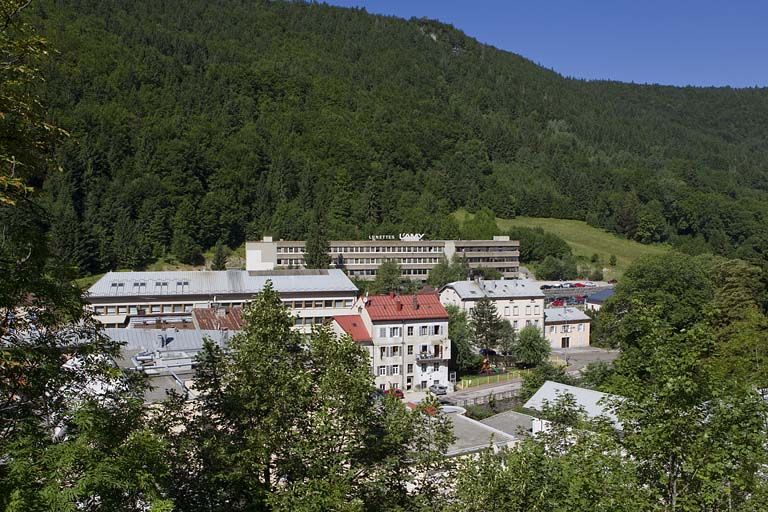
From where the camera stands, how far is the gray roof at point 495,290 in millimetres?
72812

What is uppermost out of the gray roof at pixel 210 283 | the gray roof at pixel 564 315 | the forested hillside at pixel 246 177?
the forested hillside at pixel 246 177

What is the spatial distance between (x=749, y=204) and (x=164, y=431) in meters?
197

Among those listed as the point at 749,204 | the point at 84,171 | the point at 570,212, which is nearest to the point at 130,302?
the point at 84,171

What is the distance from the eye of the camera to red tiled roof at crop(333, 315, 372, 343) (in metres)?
51.8

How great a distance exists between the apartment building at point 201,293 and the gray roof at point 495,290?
1233 cm

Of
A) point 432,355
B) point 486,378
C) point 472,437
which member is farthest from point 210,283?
point 472,437

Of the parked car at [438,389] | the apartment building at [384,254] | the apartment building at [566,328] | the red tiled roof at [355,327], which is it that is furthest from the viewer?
the apartment building at [384,254]

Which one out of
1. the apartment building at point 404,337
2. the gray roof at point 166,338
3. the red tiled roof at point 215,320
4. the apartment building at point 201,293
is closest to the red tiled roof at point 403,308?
the apartment building at point 404,337

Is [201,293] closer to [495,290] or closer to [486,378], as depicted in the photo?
[495,290]

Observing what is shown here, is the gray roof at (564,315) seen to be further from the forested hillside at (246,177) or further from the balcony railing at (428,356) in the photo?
the forested hillside at (246,177)

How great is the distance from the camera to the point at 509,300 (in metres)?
72.9

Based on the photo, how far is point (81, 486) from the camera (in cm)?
803

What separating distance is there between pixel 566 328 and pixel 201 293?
40707 mm

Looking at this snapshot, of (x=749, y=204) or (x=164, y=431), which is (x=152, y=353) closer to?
(x=164, y=431)
